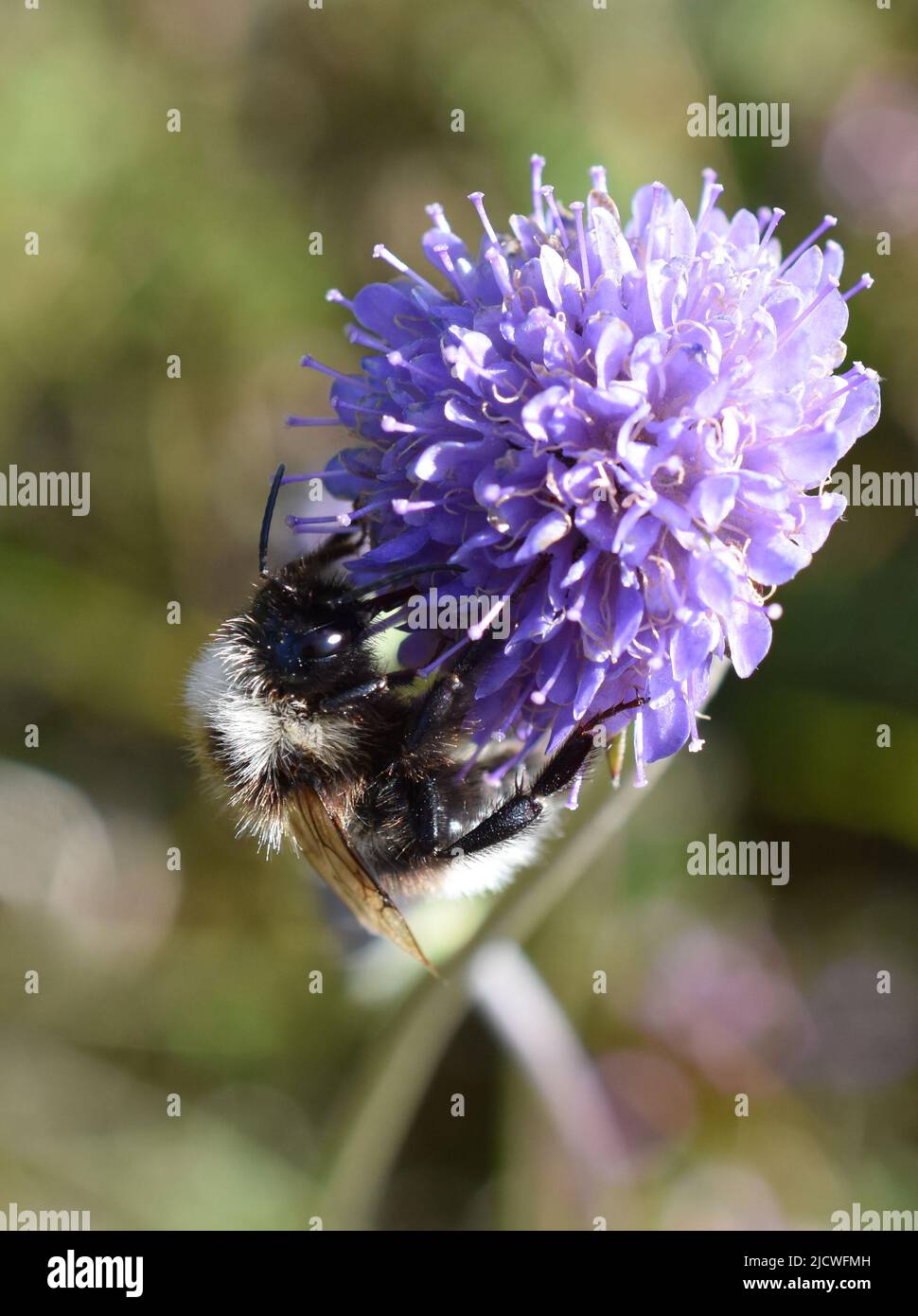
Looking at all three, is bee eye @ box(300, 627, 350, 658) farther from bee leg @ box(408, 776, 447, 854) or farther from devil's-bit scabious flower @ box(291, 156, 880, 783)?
bee leg @ box(408, 776, 447, 854)

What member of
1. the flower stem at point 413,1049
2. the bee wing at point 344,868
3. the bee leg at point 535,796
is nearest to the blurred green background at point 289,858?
the flower stem at point 413,1049

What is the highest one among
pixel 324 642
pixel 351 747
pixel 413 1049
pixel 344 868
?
pixel 324 642

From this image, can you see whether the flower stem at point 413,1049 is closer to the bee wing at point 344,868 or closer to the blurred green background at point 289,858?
the blurred green background at point 289,858

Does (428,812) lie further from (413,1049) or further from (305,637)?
(413,1049)

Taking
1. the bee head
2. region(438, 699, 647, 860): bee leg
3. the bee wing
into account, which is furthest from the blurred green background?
the bee head

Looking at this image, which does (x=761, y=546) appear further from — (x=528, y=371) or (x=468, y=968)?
(x=468, y=968)

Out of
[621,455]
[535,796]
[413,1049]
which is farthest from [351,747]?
[413,1049]
